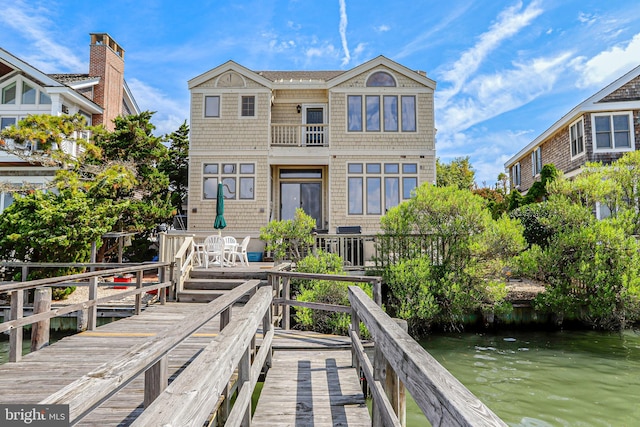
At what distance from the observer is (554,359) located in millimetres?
7559

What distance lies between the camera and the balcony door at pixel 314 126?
604 inches

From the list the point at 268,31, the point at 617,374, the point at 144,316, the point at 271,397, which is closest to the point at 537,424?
the point at 617,374

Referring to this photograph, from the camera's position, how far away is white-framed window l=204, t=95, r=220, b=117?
15.3m

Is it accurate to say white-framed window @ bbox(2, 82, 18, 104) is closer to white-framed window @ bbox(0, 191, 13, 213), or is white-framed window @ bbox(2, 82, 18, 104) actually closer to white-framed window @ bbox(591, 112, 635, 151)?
white-framed window @ bbox(0, 191, 13, 213)

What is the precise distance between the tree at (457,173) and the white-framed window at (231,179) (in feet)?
59.8

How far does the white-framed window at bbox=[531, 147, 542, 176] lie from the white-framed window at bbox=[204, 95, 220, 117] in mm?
17846

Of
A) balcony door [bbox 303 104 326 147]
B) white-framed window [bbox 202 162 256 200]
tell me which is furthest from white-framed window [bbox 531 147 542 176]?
white-framed window [bbox 202 162 256 200]

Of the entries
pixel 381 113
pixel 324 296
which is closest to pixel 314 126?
pixel 381 113

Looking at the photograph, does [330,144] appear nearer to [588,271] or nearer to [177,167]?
[177,167]

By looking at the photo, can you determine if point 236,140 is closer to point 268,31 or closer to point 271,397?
point 268,31

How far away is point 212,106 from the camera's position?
1534 cm

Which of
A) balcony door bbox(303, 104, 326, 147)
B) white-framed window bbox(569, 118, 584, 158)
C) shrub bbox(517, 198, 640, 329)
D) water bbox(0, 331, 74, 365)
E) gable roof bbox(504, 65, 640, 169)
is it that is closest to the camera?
water bbox(0, 331, 74, 365)

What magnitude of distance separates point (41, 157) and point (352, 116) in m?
10.9

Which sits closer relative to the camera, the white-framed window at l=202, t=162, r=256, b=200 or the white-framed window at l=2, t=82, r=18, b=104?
the white-framed window at l=202, t=162, r=256, b=200
